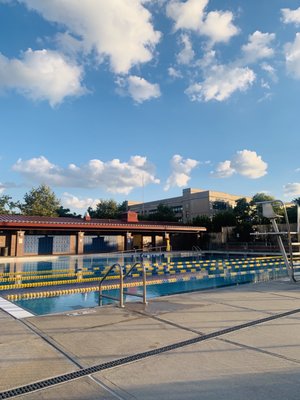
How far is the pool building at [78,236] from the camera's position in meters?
28.2

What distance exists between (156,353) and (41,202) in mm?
46401

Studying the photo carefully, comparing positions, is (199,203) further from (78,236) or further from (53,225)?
(53,225)

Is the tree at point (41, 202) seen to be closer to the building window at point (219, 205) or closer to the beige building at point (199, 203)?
the beige building at point (199, 203)

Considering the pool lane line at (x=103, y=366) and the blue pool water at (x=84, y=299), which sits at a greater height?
the pool lane line at (x=103, y=366)

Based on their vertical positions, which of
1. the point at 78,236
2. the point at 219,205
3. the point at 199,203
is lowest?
the point at 78,236

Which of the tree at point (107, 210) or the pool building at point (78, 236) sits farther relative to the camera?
the tree at point (107, 210)

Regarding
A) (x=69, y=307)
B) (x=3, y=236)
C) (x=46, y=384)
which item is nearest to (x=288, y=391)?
(x=46, y=384)

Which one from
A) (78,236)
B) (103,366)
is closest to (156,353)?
(103,366)

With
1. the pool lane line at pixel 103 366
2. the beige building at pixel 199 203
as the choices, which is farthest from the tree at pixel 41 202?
the pool lane line at pixel 103 366

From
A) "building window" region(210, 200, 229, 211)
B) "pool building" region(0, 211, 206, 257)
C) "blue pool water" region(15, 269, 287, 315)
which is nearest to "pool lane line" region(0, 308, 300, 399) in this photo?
"blue pool water" region(15, 269, 287, 315)

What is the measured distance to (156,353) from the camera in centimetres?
373

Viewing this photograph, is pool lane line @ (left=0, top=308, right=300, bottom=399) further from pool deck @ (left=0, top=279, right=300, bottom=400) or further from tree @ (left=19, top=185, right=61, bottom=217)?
tree @ (left=19, top=185, right=61, bottom=217)

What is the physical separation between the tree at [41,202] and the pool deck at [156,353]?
41.7 m

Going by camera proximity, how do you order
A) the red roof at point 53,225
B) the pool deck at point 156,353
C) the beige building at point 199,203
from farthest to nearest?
the beige building at point 199,203
the red roof at point 53,225
the pool deck at point 156,353
